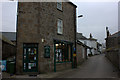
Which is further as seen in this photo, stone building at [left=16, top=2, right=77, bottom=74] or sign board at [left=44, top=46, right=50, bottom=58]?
sign board at [left=44, top=46, right=50, bottom=58]

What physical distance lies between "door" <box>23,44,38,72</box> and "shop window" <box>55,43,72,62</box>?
9.47ft

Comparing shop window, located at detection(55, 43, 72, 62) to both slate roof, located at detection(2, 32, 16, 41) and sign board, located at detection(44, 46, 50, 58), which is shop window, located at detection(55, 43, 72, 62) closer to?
sign board, located at detection(44, 46, 50, 58)

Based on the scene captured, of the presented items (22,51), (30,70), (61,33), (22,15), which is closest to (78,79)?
(30,70)

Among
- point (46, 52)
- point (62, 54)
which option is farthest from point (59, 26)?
point (46, 52)

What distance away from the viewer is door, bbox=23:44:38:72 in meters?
11.5

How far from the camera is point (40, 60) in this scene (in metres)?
11.7

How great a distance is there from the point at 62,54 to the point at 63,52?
1.08 ft

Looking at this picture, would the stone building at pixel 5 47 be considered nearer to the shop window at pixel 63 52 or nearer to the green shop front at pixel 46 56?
the green shop front at pixel 46 56

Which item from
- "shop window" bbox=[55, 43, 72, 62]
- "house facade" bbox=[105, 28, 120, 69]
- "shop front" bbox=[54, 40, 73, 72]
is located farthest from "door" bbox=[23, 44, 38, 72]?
"house facade" bbox=[105, 28, 120, 69]

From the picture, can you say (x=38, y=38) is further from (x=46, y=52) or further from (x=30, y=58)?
(x=30, y=58)

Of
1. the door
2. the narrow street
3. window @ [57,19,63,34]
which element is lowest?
the narrow street

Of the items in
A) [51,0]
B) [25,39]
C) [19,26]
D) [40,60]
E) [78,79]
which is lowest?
[78,79]

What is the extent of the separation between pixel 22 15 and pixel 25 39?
220cm

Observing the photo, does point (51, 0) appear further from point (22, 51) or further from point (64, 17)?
point (22, 51)
